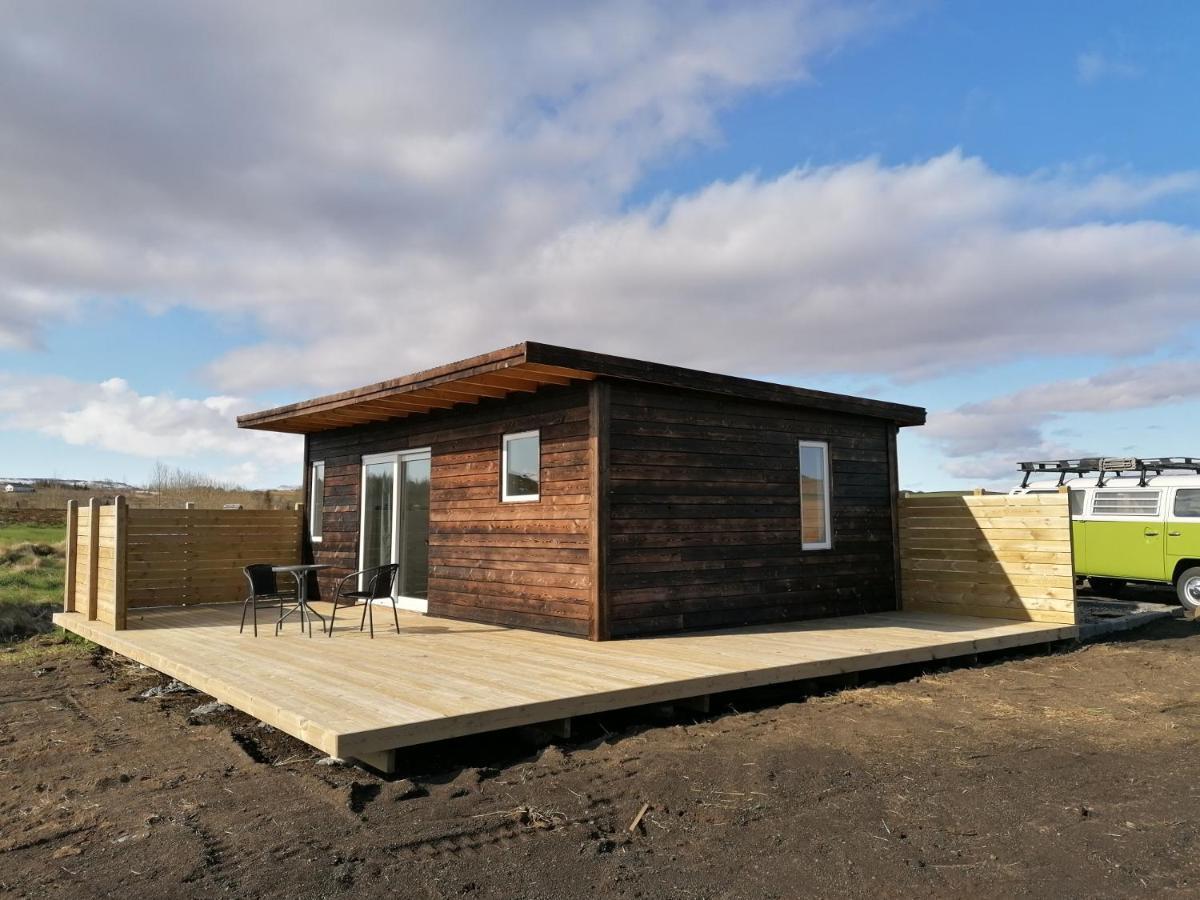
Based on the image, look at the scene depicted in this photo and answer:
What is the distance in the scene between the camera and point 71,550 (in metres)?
8.84

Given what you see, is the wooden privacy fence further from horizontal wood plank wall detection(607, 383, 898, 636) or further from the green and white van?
the green and white van

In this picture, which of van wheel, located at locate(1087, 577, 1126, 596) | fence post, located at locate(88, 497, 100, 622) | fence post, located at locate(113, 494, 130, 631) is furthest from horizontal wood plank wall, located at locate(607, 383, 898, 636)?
fence post, located at locate(88, 497, 100, 622)

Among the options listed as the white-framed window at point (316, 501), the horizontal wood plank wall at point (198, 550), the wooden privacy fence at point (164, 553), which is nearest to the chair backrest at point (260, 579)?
the wooden privacy fence at point (164, 553)

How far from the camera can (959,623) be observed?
7.99 meters

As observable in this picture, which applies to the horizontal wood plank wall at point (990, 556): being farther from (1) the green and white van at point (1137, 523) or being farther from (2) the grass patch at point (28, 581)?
(2) the grass patch at point (28, 581)

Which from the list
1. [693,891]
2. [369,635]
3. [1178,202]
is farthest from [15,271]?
[1178,202]

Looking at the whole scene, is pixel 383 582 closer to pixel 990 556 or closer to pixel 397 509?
pixel 397 509

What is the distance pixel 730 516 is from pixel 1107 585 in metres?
8.40

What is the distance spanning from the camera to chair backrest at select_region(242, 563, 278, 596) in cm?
676

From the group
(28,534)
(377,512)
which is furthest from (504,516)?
(28,534)

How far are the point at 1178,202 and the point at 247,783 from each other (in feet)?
37.4

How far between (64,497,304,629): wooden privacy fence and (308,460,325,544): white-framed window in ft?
0.53

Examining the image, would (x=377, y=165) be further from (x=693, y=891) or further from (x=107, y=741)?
(x=693, y=891)

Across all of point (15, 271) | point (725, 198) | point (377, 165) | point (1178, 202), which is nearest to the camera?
point (377, 165)
